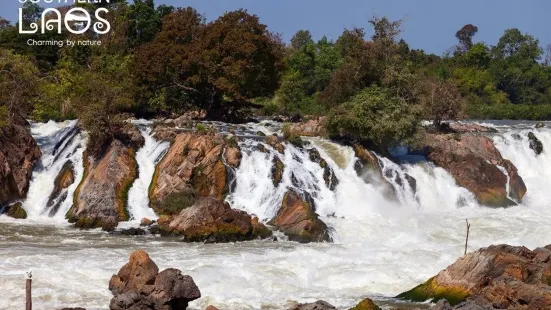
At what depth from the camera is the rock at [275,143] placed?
112ft

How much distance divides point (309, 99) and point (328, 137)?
2233cm

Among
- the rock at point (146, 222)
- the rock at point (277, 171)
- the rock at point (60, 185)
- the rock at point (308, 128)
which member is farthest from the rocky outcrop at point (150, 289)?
the rock at point (308, 128)

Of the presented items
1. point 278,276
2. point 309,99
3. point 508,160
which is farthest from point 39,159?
point 309,99

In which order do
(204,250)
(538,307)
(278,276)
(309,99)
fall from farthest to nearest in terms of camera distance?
(309,99), (204,250), (278,276), (538,307)

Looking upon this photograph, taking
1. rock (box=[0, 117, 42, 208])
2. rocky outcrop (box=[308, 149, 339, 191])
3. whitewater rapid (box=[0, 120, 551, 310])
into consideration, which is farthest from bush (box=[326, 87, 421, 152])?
rock (box=[0, 117, 42, 208])

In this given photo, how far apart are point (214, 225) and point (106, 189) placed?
5993 mm

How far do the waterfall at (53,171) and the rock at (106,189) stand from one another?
510 millimetres

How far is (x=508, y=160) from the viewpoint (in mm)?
39469

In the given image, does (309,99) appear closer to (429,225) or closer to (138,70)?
(138,70)

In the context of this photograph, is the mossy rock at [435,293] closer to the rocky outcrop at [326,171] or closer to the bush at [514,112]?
Answer: the rocky outcrop at [326,171]

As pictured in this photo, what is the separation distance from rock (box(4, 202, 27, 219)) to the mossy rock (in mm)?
16455

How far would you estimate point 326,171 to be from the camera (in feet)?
111

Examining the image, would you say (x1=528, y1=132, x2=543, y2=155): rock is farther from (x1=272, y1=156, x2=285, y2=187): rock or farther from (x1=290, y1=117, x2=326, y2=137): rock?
(x1=272, y1=156, x2=285, y2=187): rock

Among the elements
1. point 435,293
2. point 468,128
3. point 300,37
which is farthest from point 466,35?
point 435,293
